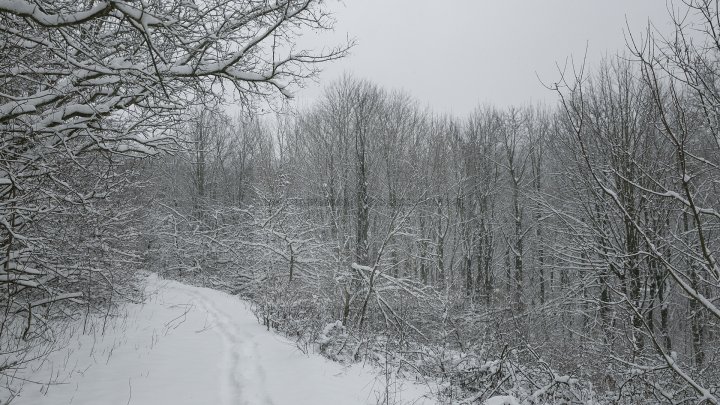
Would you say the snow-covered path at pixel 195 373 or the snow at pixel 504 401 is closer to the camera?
the snow-covered path at pixel 195 373

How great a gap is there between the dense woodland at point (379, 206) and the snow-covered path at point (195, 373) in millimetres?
604

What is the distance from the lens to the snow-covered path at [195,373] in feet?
15.6

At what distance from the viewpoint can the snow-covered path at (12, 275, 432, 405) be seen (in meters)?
4.77

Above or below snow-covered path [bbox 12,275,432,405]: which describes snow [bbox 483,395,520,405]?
below

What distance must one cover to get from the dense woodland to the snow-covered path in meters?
0.60

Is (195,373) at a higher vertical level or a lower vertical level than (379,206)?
lower

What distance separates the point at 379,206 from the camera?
62.0ft

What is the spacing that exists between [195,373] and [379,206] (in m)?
13.9

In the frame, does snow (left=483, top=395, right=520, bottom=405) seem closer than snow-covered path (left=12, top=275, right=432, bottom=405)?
No

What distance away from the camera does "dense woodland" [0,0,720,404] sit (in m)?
4.52

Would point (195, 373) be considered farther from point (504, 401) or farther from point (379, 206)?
point (379, 206)

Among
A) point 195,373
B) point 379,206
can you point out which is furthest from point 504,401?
point 379,206

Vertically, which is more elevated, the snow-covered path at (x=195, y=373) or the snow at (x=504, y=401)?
the snow-covered path at (x=195, y=373)

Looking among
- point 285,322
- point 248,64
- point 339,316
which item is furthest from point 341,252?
point 248,64
